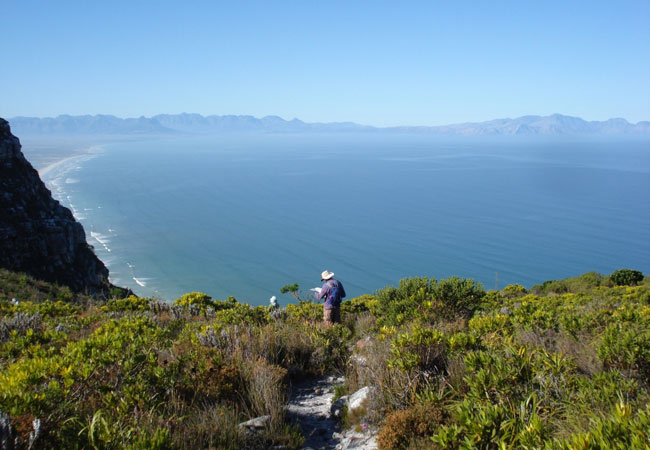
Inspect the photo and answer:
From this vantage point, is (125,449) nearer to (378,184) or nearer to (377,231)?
(377,231)

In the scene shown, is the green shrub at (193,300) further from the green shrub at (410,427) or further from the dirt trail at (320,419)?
the green shrub at (410,427)

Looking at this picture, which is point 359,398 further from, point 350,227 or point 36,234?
point 350,227

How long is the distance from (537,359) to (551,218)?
278ft

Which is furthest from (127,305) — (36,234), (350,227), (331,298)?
(350,227)

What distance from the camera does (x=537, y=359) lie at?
166 inches

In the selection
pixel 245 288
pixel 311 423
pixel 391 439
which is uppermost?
pixel 391 439

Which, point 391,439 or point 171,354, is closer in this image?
point 391,439

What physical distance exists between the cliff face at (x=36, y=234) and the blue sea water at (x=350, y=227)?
58.7 feet

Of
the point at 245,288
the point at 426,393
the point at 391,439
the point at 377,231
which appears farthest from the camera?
the point at 377,231

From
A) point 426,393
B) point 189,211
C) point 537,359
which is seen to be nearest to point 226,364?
point 426,393

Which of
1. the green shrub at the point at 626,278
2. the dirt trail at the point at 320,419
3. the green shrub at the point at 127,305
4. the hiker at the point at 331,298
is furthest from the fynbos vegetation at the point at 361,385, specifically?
the green shrub at the point at 626,278

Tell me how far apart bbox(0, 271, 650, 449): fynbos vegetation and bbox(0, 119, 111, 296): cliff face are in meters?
20.3

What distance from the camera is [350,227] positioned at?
241 ft

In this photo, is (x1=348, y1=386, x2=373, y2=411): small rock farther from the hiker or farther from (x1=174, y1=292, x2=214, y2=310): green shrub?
(x1=174, y1=292, x2=214, y2=310): green shrub
